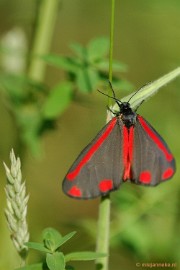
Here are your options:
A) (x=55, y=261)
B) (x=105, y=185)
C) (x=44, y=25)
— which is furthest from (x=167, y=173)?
(x=44, y=25)

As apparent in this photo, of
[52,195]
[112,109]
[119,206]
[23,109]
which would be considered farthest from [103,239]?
[52,195]

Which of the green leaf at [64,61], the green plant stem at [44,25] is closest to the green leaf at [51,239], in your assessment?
the green leaf at [64,61]

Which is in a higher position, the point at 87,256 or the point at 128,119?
the point at 128,119

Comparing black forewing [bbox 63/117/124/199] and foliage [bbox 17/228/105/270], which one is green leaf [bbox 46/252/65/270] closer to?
foliage [bbox 17/228/105/270]

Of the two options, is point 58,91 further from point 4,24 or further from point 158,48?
point 4,24

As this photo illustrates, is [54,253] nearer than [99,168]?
Yes

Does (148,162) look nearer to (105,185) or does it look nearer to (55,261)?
(105,185)

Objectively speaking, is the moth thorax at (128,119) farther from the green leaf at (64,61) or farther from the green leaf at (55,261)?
the green leaf at (55,261)
